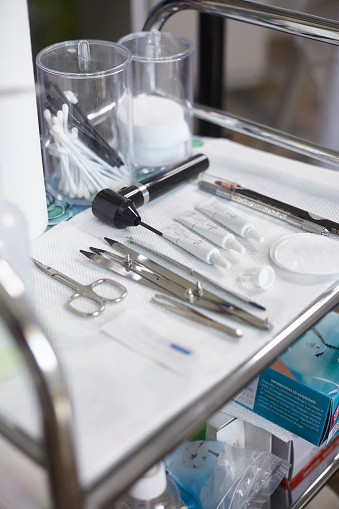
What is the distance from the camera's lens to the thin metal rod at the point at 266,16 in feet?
2.40

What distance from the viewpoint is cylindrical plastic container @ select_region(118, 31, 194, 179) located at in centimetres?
80

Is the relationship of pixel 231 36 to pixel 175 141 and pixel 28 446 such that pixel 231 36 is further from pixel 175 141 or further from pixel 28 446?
pixel 28 446

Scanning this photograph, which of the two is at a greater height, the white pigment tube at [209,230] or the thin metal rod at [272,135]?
the thin metal rod at [272,135]

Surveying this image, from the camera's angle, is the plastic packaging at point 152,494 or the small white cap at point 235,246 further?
the small white cap at point 235,246

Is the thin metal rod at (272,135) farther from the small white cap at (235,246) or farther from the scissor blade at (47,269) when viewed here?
the scissor blade at (47,269)

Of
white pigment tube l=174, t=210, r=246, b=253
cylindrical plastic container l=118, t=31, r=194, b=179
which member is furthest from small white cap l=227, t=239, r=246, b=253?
cylindrical plastic container l=118, t=31, r=194, b=179

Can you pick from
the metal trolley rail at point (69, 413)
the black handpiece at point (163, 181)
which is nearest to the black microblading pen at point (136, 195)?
the black handpiece at point (163, 181)

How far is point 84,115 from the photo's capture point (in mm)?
726

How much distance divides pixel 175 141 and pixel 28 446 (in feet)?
1.61

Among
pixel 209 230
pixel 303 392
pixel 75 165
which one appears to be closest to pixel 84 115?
pixel 75 165

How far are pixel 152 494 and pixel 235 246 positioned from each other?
26cm

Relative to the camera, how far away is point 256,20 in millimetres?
795

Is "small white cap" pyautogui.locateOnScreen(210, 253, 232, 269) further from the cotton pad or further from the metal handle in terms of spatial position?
the metal handle

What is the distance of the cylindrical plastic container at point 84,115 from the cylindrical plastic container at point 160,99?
0.14ft
